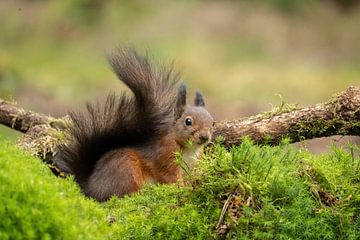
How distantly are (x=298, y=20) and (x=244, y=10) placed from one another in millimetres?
1009

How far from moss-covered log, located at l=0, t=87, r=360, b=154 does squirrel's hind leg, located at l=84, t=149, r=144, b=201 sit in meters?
0.62

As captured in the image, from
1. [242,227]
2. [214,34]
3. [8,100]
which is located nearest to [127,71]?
[8,100]

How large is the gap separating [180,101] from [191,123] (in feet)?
0.68

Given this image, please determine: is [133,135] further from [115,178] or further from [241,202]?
[241,202]

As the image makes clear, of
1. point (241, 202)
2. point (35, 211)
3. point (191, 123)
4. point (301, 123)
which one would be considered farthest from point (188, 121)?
point (35, 211)

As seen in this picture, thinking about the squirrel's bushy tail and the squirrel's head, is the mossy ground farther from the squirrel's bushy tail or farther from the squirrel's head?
the squirrel's bushy tail

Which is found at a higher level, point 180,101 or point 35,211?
point 180,101

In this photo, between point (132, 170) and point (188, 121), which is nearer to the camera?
point (132, 170)

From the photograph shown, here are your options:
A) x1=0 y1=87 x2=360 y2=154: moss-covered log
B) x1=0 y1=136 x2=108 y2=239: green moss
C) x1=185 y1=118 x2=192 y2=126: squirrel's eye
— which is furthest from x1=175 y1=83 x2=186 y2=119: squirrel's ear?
x1=0 y1=136 x2=108 y2=239: green moss

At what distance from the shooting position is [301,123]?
5.95 m

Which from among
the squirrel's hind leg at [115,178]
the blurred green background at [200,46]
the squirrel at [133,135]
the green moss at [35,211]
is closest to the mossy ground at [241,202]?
the green moss at [35,211]

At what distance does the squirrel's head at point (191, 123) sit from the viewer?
6031 mm

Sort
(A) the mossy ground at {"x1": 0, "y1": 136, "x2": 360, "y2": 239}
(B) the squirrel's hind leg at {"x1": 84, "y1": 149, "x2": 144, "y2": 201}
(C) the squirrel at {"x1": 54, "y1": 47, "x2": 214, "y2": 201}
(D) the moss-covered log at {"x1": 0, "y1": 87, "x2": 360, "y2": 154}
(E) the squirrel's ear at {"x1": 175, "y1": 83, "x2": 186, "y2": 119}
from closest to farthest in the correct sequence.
Result: (A) the mossy ground at {"x1": 0, "y1": 136, "x2": 360, "y2": 239}, (D) the moss-covered log at {"x1": 0, "y1": 87, "x2": 360, "y2": 154}, (B) the squirrel's hind leg at {"x1": 84, "y1": 149, "x2": 144, "y2": 201}, (C) the squirrel at {"x1": 54, "y1": 47, "x2": 214, "y2": 201}, (E) the squirrel's ear at {"x1": 175, "y1": 83, "x2": 186, "y2": 119}

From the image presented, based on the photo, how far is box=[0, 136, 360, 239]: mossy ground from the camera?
467cm
